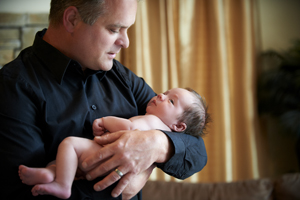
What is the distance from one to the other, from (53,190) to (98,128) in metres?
0.32

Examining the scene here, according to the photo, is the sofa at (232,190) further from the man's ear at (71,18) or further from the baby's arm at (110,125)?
the man's ear at (71,18)

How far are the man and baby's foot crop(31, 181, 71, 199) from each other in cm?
5

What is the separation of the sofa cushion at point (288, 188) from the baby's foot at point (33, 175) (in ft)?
6.95

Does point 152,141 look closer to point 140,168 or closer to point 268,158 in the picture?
point 140,168

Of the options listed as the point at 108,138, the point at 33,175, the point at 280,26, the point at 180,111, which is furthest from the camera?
the point at 280,26

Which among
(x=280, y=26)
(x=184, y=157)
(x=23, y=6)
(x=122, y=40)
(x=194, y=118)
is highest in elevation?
(x=23, y=6)

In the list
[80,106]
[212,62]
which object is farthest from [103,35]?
[212,62]

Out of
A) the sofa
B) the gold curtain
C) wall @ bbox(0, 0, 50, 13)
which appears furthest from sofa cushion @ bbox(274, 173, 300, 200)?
wall @ bbox(0, 0, 50, 13)

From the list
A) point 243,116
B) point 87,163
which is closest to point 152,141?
point 87,163

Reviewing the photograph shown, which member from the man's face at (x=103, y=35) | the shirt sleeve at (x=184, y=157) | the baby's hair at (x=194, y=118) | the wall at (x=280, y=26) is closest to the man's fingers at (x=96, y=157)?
the shirt sleeve at (x=184, y=157)

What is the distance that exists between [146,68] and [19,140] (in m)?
2.41

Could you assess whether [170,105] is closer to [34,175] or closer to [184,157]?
[184,157]

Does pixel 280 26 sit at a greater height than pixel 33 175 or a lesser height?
greater

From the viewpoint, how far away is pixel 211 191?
2.52 meters
